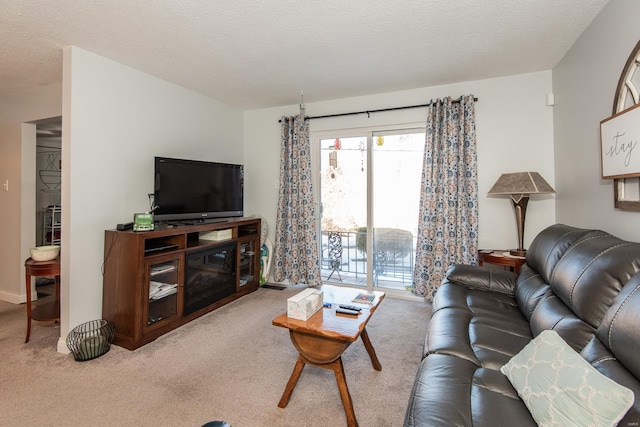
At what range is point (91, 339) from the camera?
231 cm

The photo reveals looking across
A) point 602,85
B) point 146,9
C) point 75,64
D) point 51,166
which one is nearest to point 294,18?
point 146,9

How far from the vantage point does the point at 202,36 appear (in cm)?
230

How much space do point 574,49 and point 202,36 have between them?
2.95 m

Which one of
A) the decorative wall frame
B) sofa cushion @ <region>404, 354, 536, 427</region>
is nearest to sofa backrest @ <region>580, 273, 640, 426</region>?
sofa cushion @ <region>404, 354, 536, 427</region>

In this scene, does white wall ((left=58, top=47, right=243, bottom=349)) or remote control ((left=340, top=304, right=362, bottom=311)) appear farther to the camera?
white wall ((left=58, top=47, right=243, bottom=349))

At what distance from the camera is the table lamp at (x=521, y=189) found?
2.66m

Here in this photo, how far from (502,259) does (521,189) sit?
0.64 metres

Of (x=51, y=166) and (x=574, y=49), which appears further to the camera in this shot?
(x=51, y=166)

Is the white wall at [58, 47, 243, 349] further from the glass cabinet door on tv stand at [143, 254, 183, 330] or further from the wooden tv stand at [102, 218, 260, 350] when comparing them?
the glass cabinet door on tv stand at [143, 254, 183, 330]

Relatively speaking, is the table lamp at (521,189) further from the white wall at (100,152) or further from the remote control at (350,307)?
the white wall at (100,152)

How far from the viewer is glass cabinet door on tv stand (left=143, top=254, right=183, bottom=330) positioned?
8.23ft

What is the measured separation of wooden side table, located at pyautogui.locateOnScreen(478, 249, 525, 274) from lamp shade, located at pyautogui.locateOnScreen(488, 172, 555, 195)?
58 centimetres

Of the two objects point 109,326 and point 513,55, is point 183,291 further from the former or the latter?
point 513,55

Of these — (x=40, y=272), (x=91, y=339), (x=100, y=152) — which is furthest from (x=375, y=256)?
(x=40, y=272)
